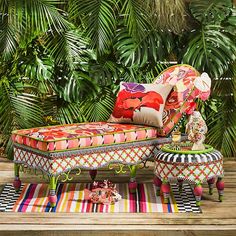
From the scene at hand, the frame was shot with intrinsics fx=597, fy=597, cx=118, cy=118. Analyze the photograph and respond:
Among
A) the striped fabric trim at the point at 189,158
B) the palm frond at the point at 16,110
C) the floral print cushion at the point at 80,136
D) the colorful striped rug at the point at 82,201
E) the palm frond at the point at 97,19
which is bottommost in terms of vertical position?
the colorful striped rug at the point at 82,201

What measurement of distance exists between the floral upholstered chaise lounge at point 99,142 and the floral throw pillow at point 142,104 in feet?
0.19

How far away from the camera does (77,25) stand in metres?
5.91

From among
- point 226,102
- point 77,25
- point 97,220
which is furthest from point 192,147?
point 77,25

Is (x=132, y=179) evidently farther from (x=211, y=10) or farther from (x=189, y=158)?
(x=211, y=10)

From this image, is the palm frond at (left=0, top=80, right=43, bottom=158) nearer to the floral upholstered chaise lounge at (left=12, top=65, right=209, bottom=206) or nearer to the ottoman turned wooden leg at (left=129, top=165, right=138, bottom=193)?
the floral upholstered chaise lounge at (left=12, top=65, right=209, bottom=206)

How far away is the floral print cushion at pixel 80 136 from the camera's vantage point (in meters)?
4.19

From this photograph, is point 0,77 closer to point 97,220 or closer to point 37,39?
point 37,39

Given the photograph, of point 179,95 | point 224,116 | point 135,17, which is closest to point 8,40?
point 135,17

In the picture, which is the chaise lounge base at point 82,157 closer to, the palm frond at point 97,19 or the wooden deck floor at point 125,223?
the wooden deck floor at point 125,223

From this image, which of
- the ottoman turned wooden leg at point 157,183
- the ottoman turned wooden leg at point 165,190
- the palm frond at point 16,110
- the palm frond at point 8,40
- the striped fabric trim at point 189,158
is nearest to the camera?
the striped fabric trim at point 189,158

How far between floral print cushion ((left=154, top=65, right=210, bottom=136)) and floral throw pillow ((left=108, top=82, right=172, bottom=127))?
0.07 m

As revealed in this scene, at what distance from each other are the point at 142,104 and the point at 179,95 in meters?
0.30

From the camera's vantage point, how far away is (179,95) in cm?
471

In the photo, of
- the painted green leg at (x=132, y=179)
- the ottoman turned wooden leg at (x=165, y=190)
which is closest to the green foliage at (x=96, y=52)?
the painted green leg at (x=132, y=179)
